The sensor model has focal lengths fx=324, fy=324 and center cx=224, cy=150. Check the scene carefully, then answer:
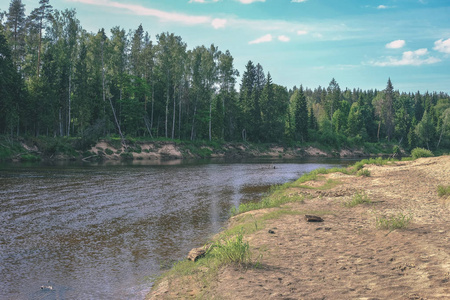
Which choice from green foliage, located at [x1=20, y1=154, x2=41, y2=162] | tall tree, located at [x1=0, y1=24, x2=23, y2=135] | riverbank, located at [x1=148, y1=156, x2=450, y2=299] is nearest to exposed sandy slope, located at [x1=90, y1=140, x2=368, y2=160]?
green foliage, located at [x1=20, y1=154, x2=41, y2=162]

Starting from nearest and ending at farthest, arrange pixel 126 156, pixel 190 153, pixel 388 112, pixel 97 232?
pixel 97 232 < pixel 126 156 < pixel 190 153 < pixel 388 112

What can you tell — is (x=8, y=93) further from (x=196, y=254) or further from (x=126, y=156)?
(x=196, y=254)

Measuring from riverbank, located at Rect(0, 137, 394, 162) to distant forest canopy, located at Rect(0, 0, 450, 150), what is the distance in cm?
308

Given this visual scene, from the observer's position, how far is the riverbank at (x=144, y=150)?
161ft

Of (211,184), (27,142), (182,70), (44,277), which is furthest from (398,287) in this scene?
(182,70)

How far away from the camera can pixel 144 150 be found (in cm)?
6588

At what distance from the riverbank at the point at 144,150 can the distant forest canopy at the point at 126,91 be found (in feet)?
10.1

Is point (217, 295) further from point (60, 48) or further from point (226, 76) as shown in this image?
point (226, 76)

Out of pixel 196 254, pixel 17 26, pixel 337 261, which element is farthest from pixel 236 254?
pixel 17 26

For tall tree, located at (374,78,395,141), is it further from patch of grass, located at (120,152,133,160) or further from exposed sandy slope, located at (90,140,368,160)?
patch of grass, located at (120,152,133,160)

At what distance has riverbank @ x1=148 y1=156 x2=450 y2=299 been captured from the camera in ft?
19.4

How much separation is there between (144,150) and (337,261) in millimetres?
61502

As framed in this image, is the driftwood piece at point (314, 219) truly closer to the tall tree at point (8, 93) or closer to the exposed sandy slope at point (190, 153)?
the tall tree at point (8, 93)

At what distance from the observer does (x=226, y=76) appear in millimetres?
88500
